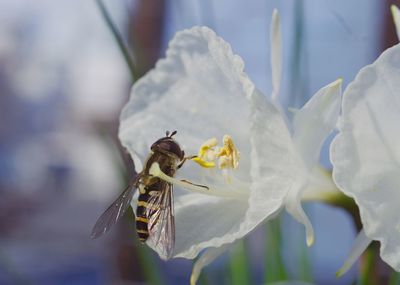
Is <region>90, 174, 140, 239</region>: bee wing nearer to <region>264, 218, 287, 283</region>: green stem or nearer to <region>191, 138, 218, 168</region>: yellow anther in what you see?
<region>191, 138, 218, 168</region>: yellow anther

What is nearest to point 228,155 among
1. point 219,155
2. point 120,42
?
point 219,155

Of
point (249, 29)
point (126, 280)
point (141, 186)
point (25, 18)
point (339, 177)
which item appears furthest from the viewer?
point (25, 18)

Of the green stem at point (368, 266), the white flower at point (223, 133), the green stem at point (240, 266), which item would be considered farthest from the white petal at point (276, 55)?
the green stem at point (240, 266)

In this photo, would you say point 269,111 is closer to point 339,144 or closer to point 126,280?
point 339,144

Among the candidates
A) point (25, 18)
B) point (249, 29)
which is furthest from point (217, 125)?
point (25, 18)

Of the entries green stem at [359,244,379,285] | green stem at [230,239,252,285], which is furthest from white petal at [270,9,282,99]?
green stem at [230,239,252,285]
